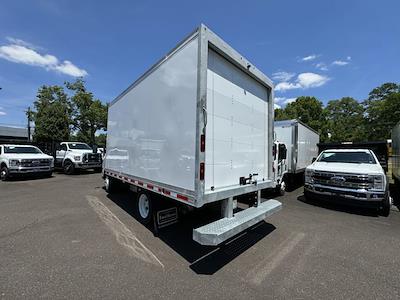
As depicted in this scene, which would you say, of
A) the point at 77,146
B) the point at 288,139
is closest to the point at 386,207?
the point at 288,139

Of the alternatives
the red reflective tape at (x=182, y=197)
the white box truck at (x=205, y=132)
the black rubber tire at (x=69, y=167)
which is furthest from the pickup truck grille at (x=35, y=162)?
the red reflective tape at (x=182, y=197)

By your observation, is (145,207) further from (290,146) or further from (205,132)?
(290,146)

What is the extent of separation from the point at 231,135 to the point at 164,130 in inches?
47.4

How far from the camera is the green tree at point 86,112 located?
28188 millimetres

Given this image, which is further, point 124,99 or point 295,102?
point 295,102

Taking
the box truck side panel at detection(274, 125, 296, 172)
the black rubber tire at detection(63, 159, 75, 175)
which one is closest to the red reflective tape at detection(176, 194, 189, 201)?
the box truck side panel at detection(274, 125, 296, 172)

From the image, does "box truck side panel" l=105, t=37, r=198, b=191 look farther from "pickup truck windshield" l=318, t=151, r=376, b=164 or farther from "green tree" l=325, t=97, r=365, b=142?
"green tree" l=325, t=97, r=365, b=142

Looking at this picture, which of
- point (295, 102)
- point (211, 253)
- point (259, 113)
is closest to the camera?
point (211, 253)

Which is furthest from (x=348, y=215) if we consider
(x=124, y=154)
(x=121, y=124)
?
(x=121, y=124)

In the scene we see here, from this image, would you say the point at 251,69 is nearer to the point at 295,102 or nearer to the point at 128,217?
the point at 128,217

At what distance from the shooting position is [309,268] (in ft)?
11.4

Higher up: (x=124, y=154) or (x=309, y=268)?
(x=124, y=154)

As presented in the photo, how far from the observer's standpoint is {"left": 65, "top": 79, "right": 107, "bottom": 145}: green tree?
92.5 ft

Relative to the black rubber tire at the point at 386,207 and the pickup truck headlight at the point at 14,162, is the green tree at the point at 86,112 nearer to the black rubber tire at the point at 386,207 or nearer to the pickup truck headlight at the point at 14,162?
the pickup truck headlight at the point at 14,162
